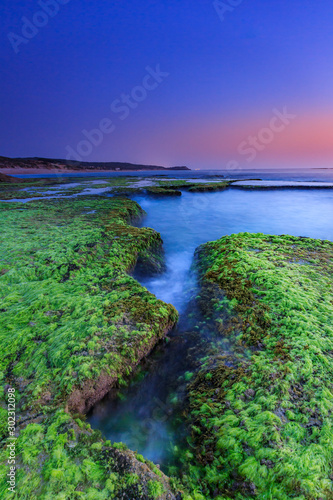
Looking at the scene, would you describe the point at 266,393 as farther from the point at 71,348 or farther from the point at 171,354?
the point at 71,348

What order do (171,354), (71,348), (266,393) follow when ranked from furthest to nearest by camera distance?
(171,354), (71,348), (266,393)

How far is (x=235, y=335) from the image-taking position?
4.95m

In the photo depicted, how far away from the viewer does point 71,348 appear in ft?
13.9

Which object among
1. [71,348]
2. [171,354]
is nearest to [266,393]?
[171,354]

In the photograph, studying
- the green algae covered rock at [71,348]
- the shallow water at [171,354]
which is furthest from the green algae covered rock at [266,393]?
the green algae covered rock at [71,348]

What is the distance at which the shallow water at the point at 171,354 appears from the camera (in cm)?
355

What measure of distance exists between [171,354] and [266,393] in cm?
216

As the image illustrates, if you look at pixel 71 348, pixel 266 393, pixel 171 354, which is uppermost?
pixel 71 348

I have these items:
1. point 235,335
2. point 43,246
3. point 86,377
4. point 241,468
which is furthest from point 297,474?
point 43,246

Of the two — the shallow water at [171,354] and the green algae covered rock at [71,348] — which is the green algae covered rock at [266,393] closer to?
the shallow water at [171,354]

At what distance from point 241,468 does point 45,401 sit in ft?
9.82

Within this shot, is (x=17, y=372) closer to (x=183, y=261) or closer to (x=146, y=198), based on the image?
(x=183, y=261)

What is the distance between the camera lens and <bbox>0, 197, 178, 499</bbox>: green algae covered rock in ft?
8.50

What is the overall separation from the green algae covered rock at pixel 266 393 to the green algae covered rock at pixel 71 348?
908 millimetres
